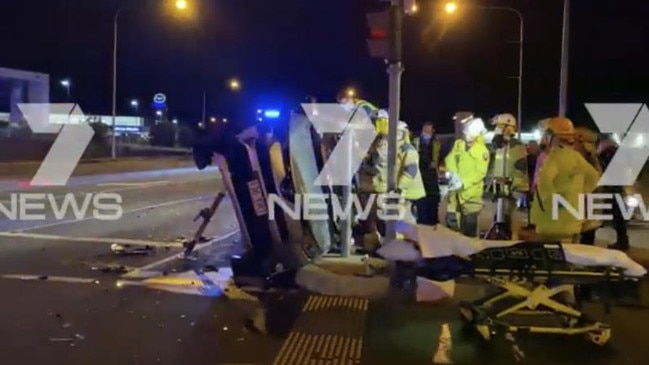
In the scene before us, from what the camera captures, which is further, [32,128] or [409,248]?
[32,128]

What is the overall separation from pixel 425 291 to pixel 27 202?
1469 centimetres

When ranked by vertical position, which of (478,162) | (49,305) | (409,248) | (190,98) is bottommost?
(49,305)

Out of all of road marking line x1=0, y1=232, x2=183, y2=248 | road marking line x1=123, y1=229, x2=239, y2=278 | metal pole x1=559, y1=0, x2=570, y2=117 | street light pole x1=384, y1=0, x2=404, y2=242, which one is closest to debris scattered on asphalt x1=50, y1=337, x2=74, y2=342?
road marking line x1=123, y1=229, x2=239, y2=278

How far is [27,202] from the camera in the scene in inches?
818

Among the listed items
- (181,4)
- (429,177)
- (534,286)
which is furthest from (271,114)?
(181,4)

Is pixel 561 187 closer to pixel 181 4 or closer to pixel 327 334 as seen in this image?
pixel 327 334

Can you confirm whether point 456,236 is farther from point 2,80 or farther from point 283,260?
point 2,80

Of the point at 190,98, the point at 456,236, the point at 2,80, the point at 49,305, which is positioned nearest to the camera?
the point at 456,236

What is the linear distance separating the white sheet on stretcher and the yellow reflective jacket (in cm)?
69

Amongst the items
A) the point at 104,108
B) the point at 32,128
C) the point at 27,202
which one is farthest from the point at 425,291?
the point at 104,108

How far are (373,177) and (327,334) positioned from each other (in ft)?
13.7

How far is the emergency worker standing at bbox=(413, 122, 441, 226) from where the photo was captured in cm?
1334

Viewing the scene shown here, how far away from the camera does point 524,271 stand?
6.64 meters

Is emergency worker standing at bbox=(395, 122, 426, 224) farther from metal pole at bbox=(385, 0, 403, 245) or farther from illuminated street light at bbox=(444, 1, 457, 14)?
illuminated street light at bbox=(444, 1, 457, 14)
